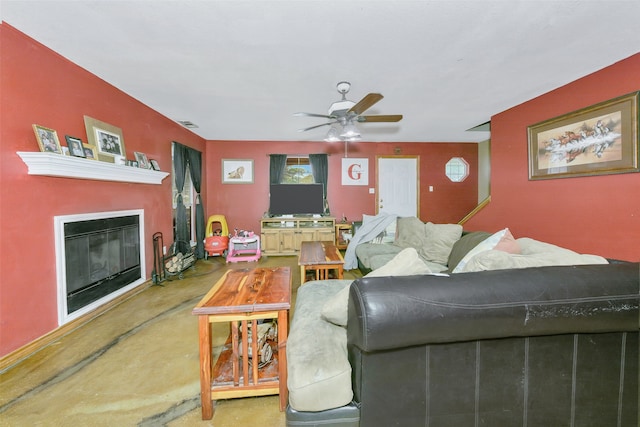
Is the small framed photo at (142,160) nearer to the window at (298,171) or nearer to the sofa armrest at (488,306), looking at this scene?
the window at (298,171)

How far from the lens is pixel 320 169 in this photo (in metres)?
5.61

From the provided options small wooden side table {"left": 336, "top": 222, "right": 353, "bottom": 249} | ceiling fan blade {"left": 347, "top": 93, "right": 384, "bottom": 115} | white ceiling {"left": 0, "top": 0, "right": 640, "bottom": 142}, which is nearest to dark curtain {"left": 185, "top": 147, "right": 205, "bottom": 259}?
white ceiling {"left": 0, "top": 0, "right": 640, "bottom": 142}

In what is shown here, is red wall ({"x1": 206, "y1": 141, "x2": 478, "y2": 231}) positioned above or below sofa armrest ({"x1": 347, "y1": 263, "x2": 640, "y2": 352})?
above

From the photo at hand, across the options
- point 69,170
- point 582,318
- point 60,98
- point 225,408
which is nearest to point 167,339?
point 225,408

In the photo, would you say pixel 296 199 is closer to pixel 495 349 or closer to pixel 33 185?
pixel 33 185

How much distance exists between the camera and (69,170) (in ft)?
6.96

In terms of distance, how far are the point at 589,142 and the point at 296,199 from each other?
175 inches

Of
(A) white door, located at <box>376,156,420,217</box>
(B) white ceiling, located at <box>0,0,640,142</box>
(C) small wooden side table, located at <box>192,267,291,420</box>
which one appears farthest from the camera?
(A) white door, located at <box>376,156,420,217</box>

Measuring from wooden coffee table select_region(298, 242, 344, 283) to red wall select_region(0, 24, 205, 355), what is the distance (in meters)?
2.18

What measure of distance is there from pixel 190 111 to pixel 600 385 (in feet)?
15.0

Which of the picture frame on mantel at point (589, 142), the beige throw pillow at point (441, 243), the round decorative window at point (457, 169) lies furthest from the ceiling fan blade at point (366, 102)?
the round decorative window at point (457, 169)

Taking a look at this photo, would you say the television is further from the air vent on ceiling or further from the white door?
the air vent on ceiling

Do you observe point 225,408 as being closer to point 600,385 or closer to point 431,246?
point 600,385

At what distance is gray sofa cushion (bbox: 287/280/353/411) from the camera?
1013 mm
